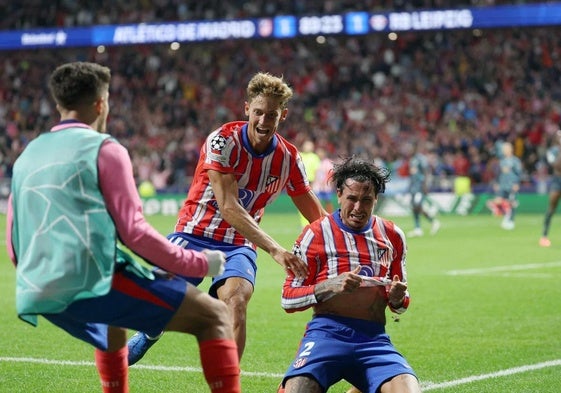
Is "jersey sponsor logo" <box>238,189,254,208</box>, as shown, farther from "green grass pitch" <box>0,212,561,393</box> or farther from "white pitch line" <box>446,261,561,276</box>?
"white pitch line" <box>446,261,561,276</box>

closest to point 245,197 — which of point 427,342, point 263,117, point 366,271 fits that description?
point 263,117

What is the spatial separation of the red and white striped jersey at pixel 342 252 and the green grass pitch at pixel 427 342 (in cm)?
155

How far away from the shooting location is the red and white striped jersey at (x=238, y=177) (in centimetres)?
735

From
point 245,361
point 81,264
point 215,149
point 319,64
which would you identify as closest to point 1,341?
point 245,361

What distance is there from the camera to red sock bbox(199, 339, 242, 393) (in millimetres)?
5109

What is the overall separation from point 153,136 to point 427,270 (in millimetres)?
24600

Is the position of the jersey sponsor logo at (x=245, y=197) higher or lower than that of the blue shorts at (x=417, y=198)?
higher

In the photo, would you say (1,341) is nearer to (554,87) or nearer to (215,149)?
(215,149)

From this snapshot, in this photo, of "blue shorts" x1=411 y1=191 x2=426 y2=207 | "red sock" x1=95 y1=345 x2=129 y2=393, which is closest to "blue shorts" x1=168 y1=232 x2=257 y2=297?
"red sock" x1=95 y1=345 x2=129 y2=393

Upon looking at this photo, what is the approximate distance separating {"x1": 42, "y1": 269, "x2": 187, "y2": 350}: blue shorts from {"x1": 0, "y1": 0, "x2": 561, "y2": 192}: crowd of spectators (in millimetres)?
27429

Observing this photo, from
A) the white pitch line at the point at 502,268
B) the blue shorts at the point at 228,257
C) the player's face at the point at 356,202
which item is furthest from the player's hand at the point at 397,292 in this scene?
the white pitch line at the point at 502,268

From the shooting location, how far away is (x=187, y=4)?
40.7 metres

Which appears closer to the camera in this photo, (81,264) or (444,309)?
(81,264)

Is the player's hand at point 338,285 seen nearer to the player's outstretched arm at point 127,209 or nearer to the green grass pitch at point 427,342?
the player's outstretched arm at point 127,209
